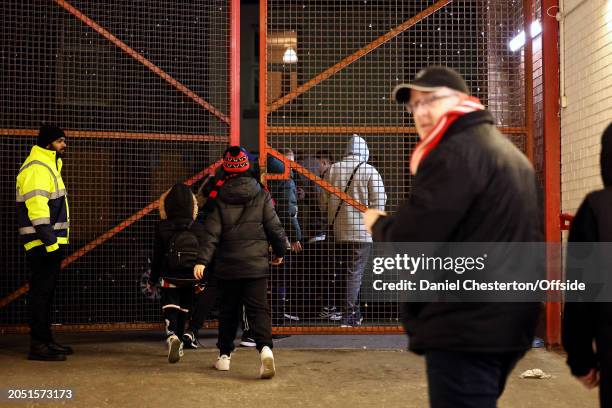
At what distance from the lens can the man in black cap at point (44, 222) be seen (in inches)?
234

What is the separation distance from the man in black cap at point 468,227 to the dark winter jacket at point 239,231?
9.77 ft

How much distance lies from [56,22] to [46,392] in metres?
4.16

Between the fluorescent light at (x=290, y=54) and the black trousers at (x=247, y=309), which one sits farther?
the fluorescent light at (x=290, y=54)

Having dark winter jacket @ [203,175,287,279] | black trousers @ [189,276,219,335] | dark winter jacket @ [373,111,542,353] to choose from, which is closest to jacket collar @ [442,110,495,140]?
dark winter jacket @ [373,111,542,353]

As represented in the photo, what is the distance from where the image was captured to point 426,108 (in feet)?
8.73

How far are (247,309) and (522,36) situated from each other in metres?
A: 3.90

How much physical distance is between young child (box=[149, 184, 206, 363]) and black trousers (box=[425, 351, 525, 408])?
153 inches

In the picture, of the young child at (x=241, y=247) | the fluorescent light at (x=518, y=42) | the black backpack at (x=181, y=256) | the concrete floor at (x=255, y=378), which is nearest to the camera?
the concrete floor at (x=255, y=378)

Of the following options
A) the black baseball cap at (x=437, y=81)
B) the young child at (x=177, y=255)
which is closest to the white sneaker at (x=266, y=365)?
the young child at (x=177, y=255)

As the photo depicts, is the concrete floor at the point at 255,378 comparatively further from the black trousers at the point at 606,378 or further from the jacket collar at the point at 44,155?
the black trousers at the point at 606,378

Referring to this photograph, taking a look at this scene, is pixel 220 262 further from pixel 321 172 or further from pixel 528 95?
pixel 528 95

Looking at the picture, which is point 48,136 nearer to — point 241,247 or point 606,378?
point 241,247

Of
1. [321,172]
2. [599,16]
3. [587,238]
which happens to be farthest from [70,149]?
[587,238]

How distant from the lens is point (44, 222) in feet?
19.3
